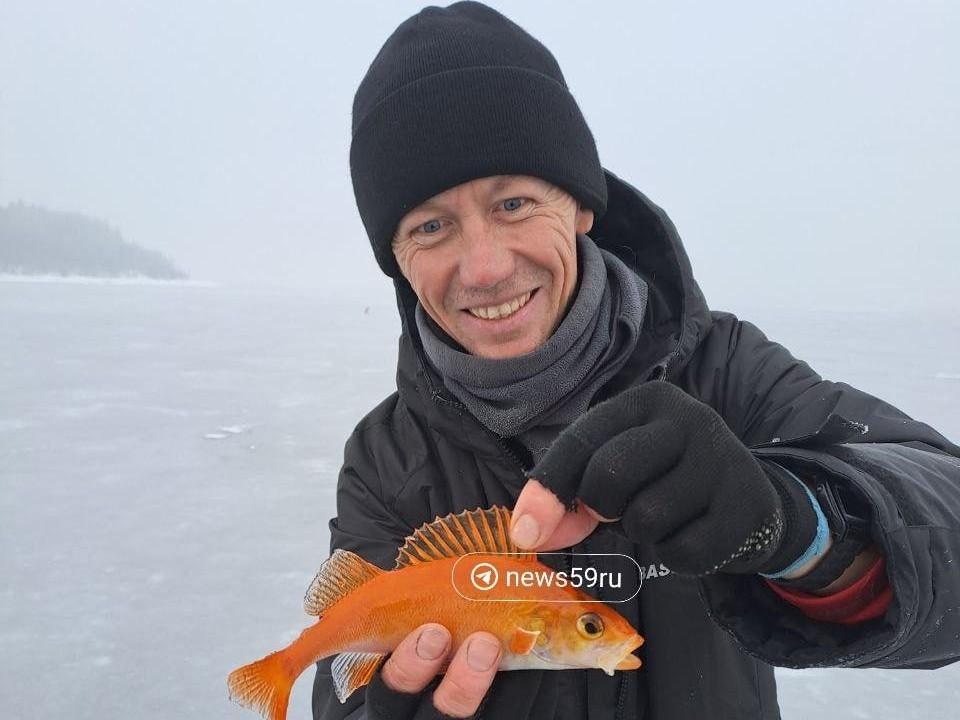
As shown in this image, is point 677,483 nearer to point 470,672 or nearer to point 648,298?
point 470,672

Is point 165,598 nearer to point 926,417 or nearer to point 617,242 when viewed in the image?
point 617,242

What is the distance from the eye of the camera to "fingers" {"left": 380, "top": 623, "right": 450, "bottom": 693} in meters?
1.28

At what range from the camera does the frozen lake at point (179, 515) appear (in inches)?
114

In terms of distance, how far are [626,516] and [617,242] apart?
1459 mm

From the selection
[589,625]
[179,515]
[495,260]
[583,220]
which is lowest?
[179,515]

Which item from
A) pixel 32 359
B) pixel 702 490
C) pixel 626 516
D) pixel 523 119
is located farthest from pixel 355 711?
pixel 32 359

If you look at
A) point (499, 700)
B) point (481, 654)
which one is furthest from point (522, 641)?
point (499, 700)

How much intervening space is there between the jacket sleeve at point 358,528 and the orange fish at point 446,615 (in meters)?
0.21

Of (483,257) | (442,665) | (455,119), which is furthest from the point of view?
(455,119)

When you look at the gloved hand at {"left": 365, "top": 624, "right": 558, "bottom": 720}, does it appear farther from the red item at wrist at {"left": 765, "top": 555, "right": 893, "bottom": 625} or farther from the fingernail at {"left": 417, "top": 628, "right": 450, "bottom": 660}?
the red item at wrist at {"left": 765, "top": 555, "right": 893, "bottom": 625}

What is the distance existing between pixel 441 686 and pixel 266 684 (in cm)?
47

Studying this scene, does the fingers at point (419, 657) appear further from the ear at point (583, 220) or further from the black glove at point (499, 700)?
the ear at point (583, 220)

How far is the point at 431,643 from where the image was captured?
50.3 inches

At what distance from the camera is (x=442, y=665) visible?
1341 millimetres
